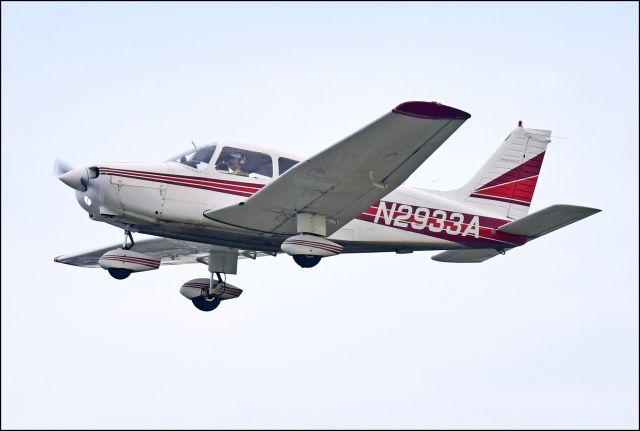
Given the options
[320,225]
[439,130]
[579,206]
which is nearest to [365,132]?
[439,130]

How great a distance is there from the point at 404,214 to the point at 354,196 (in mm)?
1854

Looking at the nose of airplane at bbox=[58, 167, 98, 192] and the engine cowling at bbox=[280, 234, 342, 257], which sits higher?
the nose of airplane at bbox=[58, 167, 98, 192]

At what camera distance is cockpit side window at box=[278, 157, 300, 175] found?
19.2 meters

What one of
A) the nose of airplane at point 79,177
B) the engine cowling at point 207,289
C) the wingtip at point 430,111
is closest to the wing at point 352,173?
the wingtip at point 430,111

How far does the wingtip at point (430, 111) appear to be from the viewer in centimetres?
1588

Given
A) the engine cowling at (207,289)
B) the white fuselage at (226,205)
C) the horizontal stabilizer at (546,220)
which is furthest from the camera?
the engine cowling at (207,289)

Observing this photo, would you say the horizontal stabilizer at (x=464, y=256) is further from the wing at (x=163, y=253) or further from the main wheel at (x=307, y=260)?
the wing at (x=163, y=253)

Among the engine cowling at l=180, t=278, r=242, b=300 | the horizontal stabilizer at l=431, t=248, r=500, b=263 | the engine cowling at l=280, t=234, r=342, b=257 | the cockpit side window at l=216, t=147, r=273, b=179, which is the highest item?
the cockpit side window at l=216, t=147, r=273, b=179

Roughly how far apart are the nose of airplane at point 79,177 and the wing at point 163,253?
10.1ft

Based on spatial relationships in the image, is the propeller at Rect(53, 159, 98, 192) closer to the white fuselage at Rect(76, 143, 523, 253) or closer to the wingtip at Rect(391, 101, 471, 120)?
the white fuselage at Rect(76, 143, 523, 253)

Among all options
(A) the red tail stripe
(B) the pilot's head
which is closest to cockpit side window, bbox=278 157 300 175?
(B) the pilot's head

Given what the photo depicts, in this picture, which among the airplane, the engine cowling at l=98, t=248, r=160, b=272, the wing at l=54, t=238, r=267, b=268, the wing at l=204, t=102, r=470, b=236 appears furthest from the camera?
the wing at l=54, t=238, r=267, b=268

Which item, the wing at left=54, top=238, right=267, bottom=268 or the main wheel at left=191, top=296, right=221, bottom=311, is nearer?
the main wheel at left=191, top=296, right=221, bottom=311

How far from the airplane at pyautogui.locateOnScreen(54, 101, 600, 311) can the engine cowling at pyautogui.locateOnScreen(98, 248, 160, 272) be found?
0.02 metres
